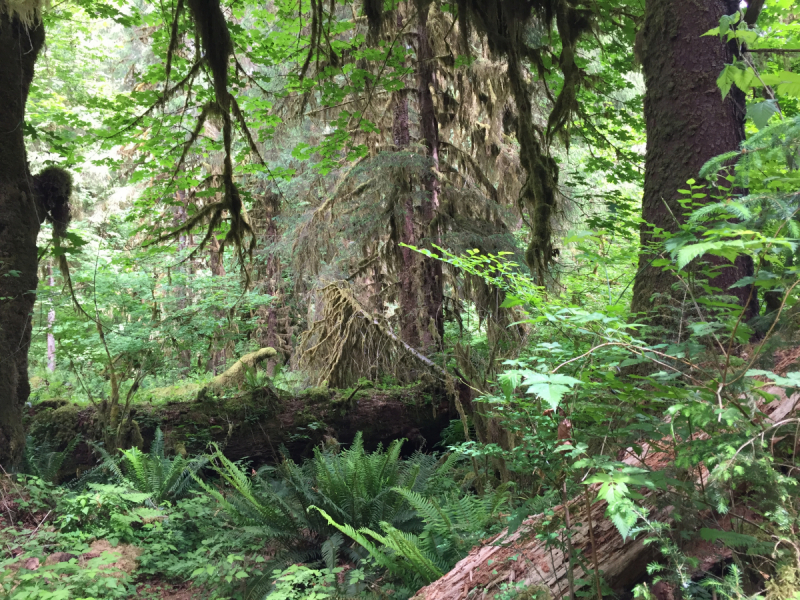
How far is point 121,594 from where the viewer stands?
3.07 m

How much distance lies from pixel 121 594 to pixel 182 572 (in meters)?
0.60

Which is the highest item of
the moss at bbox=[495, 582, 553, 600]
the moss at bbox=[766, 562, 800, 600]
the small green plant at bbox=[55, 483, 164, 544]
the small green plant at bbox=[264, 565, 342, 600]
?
the moss at bbox=[766, 562, 800, 600]

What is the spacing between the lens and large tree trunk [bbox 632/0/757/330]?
289cm

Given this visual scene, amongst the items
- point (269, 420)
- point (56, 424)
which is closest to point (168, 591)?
point (269, 420)

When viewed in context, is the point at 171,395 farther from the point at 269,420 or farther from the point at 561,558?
the point at 561,558

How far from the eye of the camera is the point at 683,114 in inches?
117

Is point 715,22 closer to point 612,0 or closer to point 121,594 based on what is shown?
point 612,0

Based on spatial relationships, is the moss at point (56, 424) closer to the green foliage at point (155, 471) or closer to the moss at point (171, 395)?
the green foliage at point (155, 471)

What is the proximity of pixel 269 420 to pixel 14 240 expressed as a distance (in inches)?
120

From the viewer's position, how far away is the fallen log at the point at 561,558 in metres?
1.82

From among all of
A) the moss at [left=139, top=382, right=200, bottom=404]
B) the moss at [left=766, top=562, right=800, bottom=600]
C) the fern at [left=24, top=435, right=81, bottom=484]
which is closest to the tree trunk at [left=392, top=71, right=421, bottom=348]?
the moss at [left=139, top=382, right=200, bottom=404]

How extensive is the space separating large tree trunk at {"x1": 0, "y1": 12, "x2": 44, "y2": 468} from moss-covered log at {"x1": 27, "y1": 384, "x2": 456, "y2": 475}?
0.93 metres

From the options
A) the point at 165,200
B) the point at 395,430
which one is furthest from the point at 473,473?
the point at 165,200

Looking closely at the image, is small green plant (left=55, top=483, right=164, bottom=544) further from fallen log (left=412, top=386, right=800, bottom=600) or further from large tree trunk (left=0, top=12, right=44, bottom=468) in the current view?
fallen log (left=412, top=386, right=800, bottom=600)
